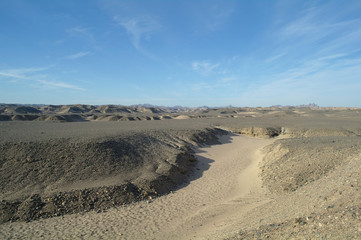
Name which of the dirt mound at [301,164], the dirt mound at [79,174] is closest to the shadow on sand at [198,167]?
the dirt mound at [79,174]

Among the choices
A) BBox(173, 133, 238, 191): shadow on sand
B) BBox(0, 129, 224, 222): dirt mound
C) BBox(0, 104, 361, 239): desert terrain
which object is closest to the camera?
BBox(0, 104, 361, 239): desert terrain

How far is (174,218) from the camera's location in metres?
10.1

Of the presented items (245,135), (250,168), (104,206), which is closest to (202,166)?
(250,168)

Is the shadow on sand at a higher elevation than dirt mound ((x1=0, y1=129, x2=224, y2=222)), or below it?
below

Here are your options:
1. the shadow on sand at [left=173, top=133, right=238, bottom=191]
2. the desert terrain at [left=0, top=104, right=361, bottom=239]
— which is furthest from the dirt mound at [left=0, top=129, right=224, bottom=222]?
the shadow on sand at [left=173, top=133, right=238, bottom=191]

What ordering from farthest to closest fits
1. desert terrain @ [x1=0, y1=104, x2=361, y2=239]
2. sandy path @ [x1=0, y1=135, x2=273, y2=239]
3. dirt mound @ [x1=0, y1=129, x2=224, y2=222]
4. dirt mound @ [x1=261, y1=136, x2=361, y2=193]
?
dirt mound @ [x1=261, y1=136, x2=361, y2=193]
dirt mound @ [x1=0, y1=129, x2=224, y2=222]
sandy path @ [x1=0, y1=135, x2=273, y2=239]
desert terrain @ [x1=0, y1=104, x2=361, y2=239]

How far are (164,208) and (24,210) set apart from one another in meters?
6.27

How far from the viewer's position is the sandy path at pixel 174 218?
28.0ft

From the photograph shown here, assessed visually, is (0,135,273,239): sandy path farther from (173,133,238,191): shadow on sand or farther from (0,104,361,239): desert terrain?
(173,133,238,191): shadow on sand

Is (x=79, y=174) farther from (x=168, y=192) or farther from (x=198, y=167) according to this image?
(x=198, y=167)

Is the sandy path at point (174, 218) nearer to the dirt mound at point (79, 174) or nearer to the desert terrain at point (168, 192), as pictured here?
the desert terrain at point (168, 192)

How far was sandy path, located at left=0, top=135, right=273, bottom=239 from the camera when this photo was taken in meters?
8.54

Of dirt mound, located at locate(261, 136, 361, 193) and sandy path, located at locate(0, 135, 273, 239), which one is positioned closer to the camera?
sandy path, located at locate(0, 135, 273, 239)

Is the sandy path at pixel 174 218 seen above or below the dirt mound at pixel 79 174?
below
